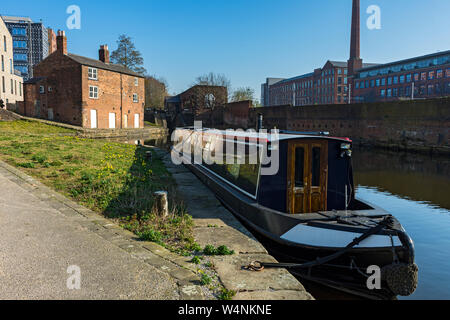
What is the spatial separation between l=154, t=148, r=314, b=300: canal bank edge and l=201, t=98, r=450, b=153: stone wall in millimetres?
19484

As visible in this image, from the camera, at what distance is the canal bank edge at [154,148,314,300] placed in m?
3.53

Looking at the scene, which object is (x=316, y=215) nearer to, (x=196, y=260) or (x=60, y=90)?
(x=196, y=260)

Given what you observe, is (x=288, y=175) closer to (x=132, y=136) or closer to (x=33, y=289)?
(x=33, y=289)

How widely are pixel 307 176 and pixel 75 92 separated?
30.6 m

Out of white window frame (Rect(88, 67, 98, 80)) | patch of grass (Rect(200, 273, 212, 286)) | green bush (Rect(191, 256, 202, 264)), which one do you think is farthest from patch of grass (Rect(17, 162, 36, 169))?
white window frame (Rect(88, 67, 98, 80))

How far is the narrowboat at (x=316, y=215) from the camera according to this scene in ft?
14.7

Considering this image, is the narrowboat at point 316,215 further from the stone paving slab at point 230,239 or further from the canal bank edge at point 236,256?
the stone paving slab at point 230,239

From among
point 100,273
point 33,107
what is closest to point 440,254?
point 100,273

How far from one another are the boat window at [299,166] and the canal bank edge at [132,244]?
2509 mm

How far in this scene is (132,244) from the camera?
4.45 metres

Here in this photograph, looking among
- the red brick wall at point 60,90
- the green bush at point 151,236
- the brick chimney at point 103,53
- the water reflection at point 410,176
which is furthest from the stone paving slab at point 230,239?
the brick chimney at point 103,53

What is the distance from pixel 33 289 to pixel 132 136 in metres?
31.8

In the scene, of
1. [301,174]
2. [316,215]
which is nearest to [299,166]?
[301,174]

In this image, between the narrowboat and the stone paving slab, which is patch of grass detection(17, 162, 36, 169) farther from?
the stone paving slab
